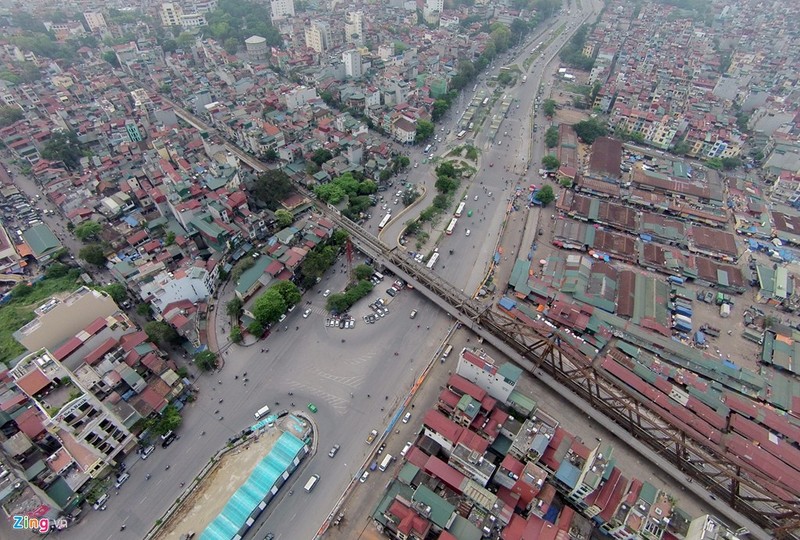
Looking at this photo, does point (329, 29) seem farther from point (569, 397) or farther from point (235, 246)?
point (569, 397)

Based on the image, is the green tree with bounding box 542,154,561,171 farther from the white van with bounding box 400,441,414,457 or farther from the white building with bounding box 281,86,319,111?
the white van with bounding box 400,441,414,457

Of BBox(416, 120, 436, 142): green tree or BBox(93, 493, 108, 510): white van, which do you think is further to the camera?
BBox(416, 120, 436, 142): green tree

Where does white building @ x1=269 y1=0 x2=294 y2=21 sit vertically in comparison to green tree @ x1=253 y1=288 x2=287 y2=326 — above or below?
above

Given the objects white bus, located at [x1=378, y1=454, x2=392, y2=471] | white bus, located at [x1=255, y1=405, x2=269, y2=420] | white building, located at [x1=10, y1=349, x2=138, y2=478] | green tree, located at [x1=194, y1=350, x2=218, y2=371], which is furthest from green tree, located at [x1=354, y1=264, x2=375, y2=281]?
white building, located at [x1=10, y1=349, x2=138, y2=478]

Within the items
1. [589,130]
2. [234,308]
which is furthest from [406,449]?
[589,130]

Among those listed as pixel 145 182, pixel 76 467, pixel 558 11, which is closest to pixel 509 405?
pixel 76 467
